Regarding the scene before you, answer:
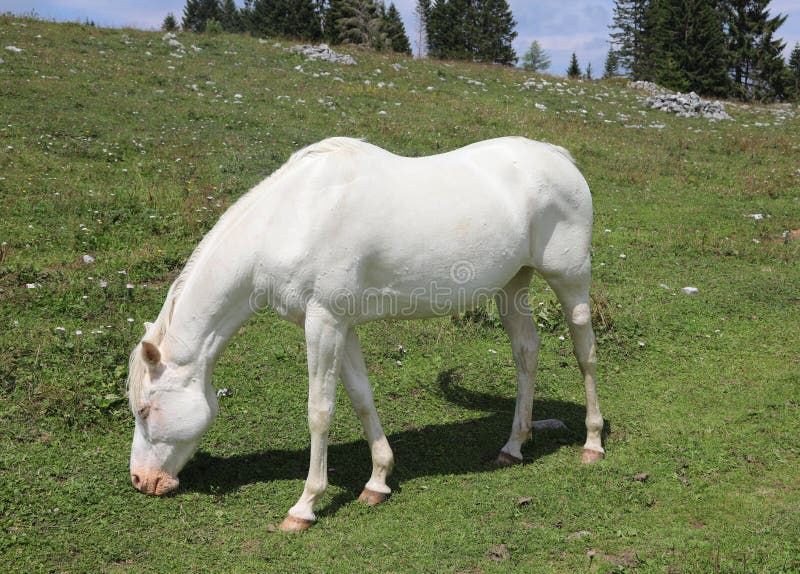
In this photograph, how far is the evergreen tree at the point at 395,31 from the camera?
61562 mm

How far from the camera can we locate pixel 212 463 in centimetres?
536

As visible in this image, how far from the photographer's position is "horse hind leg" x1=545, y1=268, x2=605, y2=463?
18.3ft

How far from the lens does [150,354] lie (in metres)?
4.44

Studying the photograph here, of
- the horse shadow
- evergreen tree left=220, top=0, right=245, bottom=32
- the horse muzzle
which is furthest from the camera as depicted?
evergreen tree left=220, top=0, right=245, bottom=32

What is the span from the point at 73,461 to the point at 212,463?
40.1 inches

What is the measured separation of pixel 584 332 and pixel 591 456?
3.36 feet

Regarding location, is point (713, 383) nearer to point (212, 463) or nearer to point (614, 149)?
point (212, 463)

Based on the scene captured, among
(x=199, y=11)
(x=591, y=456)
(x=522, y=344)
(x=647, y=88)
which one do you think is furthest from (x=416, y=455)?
(x=199, y=11)

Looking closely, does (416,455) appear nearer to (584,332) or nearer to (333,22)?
(584,332)

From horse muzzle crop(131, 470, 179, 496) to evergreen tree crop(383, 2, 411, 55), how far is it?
5899 cm

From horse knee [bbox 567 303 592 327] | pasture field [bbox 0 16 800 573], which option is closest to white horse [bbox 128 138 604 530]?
pasture field [bbox 0 16 800 573]

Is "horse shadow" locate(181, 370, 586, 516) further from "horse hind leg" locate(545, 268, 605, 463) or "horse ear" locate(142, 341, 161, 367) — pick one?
"horse ear" locate(142, 341, 161, 367)

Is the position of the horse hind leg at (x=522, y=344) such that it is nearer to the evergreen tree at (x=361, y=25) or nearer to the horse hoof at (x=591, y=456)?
the horse hoof at (x=591, y=456)

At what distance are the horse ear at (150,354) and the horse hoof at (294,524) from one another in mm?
1374
